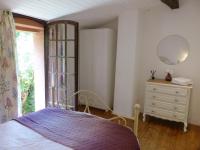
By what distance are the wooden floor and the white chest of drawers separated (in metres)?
0.18

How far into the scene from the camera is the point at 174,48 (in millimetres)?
3684

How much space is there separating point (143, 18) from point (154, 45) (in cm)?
60

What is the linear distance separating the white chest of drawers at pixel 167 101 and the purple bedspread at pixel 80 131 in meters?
1.75

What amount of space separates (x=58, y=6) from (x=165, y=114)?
2600 millimetres

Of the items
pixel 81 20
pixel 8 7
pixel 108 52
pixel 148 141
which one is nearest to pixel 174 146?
pixel 148 141

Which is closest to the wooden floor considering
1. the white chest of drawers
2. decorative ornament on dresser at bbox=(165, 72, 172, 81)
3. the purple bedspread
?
the white chest of drawers

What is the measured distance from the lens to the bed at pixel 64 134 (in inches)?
62.9

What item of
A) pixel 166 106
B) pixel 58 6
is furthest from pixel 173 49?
pixel 58 6

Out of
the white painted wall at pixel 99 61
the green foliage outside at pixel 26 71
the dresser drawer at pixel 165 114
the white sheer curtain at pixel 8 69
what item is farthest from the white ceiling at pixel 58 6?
the dresser drawer at pixel 165 114

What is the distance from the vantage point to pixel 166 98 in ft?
11.2

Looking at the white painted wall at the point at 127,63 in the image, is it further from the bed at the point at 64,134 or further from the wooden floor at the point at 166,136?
the bed at the point at 64,134

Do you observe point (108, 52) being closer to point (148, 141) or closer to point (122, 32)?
point (122, 32)

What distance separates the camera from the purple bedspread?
1.63 metres

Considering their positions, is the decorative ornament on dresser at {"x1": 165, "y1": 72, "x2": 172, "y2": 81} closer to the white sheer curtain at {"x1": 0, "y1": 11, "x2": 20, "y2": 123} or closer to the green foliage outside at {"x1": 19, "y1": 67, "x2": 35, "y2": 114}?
the white sheer curtain at {"x1": 0, "y1": 11, "x2": 20, "y2": 123}
